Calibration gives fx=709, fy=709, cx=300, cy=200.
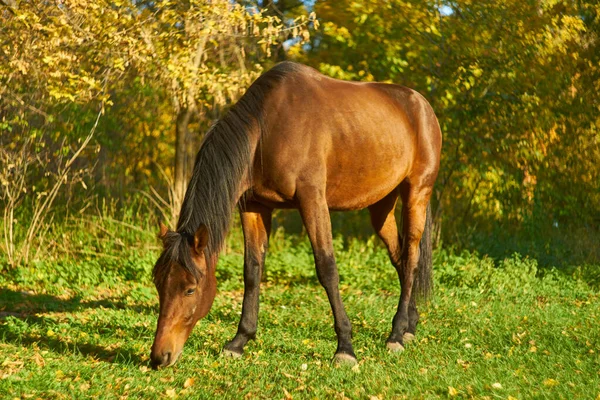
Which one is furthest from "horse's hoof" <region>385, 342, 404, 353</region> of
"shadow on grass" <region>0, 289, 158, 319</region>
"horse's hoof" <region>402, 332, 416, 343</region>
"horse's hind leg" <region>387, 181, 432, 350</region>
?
"shadow on grass" <region>0, 289, 158, 319</region>

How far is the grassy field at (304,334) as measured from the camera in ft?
15.1

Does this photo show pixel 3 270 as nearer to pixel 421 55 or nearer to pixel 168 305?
pixel 168 305

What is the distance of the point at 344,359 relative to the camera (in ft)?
17.4

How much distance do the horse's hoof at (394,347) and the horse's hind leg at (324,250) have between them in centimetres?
58

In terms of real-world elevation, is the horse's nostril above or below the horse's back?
below

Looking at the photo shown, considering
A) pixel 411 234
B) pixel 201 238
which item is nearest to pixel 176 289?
pixel 201 238

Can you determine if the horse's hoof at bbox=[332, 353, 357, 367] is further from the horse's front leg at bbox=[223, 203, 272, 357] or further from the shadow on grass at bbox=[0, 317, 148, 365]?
the shadow on grass at bbox=[0, 317, 148, 365]

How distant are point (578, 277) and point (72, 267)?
21.4ft

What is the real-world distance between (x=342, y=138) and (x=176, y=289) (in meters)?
1.97

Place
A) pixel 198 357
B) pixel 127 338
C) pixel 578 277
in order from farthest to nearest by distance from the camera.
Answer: pixel 578 277 → pixel 127 338 → pixel 198 357

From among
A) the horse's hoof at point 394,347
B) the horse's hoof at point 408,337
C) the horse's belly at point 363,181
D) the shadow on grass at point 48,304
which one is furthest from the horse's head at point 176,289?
the shadow on grass at point 48,304

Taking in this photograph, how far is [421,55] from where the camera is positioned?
421 inches

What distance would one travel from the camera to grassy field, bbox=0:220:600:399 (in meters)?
4.60

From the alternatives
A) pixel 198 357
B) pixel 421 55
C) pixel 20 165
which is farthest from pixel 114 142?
pixel 198 357
